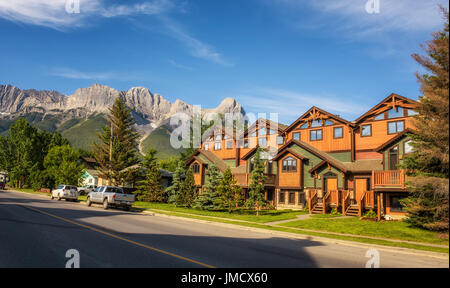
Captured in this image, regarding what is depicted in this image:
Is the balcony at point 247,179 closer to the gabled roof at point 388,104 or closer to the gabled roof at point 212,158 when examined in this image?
the gabled roof at point 212,158

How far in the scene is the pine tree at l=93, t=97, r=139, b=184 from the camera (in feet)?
163

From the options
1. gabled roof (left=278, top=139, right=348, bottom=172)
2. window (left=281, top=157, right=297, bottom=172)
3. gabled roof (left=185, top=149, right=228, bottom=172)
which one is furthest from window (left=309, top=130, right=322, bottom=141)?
gabled roof (left=185, top=149, right=228, bottom=172)

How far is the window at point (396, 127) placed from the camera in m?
29.0

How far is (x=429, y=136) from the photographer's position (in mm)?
11008

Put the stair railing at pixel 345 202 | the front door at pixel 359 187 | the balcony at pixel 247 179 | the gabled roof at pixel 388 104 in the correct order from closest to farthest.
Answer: the stair railing at pixel 345 202 → the gabled roof at pixel 388 104 → the front door at pixel 359 187 → the balcony at pixel 247 179

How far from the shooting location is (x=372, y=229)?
757 inches

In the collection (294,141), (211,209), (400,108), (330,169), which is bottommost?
(211,209)

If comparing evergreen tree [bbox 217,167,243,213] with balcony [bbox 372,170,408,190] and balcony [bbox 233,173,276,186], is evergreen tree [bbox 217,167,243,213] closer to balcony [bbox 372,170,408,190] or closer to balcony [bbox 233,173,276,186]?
balcony [bbox 233,173,276,186]

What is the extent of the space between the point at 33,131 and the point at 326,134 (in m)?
79.2

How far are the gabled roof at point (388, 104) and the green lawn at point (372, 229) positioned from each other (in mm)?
12503

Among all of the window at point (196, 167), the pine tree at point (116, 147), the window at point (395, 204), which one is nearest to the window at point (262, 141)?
the window at point (196, 167)
